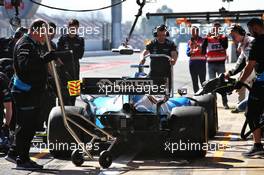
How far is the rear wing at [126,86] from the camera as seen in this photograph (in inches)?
312

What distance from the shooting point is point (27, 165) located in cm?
762

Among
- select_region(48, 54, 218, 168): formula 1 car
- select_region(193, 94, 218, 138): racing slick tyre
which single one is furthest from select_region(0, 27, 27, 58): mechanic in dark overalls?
select_region(193, 94, 218, 138): racing slick tyre

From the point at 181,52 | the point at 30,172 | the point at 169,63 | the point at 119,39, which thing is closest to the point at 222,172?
the point at 30,172

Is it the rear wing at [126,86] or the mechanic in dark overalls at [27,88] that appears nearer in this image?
the mechanic in dark overalls at [27,88]

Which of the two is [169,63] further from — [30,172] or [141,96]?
[30,172]

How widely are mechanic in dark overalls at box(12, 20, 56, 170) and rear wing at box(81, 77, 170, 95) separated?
2.30 feet

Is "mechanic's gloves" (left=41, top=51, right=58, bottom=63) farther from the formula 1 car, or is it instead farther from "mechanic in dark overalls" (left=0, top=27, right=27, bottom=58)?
"mechanic in dark overalls" (left=0, top=27, right=27, bottom=58)

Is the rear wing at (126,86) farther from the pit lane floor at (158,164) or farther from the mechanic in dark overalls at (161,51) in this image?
the mechanic in dark overalls at (161,51)

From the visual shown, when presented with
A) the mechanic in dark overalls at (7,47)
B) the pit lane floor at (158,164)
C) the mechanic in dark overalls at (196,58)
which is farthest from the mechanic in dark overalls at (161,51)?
the mechanic in dark overalls at (196,58)

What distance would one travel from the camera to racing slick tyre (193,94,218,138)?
31.7 feet

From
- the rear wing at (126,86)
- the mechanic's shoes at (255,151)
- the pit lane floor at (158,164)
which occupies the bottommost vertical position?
the pit lane floor at (158,164)

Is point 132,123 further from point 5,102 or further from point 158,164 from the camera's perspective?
point 5,102

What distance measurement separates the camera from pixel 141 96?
8477 millimetres

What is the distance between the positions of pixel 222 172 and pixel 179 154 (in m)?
0.82
